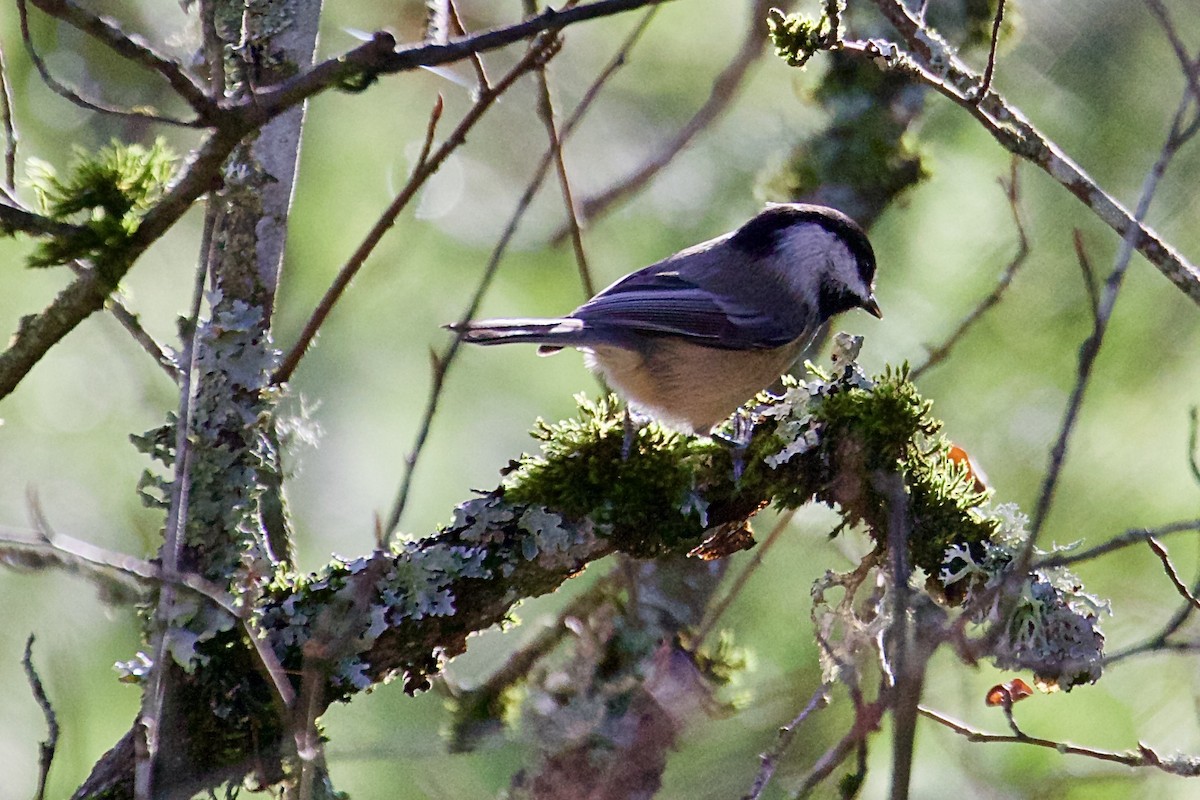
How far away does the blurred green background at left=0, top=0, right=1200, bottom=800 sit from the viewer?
3279mm

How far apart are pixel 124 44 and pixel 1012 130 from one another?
1833 millimetres

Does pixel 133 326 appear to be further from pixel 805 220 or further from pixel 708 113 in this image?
pixel 708 113

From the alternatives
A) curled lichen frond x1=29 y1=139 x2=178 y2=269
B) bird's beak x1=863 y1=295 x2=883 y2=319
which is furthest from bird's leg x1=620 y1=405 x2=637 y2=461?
bird's beak x1=863 y1=295 x2=883 y2=319

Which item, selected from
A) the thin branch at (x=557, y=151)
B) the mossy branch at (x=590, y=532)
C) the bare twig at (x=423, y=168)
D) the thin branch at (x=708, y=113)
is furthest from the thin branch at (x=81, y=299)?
the thin branch at (x=708, y=113)

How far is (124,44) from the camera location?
1493mm

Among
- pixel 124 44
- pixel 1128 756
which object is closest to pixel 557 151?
pixel 124 44

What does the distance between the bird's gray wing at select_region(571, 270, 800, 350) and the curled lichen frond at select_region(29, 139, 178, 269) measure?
1.23m

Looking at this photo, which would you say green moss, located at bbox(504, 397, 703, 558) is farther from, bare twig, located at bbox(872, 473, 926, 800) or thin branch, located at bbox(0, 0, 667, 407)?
bare twig, located at bbox(872, 473, 926, 800)

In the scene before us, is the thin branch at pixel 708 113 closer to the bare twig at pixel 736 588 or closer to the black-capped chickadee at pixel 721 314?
the black-capped chickadee at pixel 721 314

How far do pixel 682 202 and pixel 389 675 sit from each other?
8.38 ft

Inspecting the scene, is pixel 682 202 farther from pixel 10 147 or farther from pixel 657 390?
pixel 10 147

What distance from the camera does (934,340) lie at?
3.61 metres

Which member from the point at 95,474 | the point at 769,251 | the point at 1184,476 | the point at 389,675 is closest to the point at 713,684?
the point at 389,675

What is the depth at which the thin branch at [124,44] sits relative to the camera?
1.42 metres
